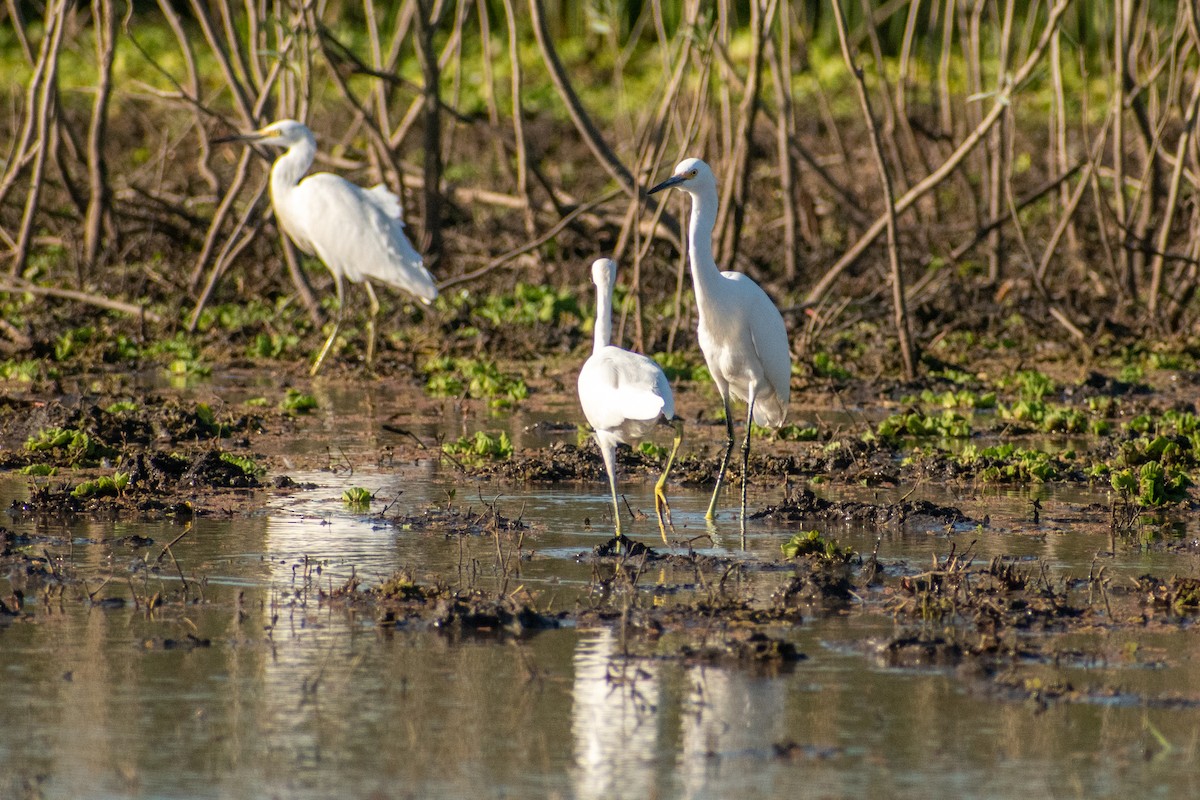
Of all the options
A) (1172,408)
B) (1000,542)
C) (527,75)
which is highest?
(527,75)

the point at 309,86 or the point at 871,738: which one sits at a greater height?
the point at 309,86

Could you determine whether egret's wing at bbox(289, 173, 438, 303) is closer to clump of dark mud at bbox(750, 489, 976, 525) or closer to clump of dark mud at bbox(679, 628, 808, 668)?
clump of dark mud at bbox(750, 489, 976, 525)

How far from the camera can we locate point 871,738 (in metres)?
4.29

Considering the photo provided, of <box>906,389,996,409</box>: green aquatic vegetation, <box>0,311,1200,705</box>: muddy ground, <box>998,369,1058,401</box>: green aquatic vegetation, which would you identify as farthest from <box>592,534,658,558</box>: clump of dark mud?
<box>998,369,1058,401</box>: green aquatic vegetation

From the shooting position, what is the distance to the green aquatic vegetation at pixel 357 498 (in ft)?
24.3

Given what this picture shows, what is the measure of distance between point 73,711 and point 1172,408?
7.79 meters

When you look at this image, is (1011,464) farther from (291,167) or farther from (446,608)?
(291,167)

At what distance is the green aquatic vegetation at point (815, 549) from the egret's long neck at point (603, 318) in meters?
1.49

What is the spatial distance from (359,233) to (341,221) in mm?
176

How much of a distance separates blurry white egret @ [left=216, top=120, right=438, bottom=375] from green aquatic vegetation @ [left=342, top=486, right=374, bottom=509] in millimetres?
5163

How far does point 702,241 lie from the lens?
780cm

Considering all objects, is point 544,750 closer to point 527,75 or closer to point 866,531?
point 866,531

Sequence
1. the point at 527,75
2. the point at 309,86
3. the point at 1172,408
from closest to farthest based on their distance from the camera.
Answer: the point at 1172,408 → the point at 309,86 → the point at 527,75

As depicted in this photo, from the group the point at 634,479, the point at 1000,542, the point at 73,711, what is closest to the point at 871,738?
the point at 73,711
